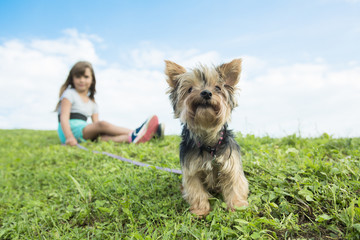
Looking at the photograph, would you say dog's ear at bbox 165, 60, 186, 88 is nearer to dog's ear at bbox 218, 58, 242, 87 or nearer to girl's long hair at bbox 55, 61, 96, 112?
dog's ear at bbox 218, 58, 242, 87

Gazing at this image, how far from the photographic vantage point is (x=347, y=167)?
3.55 meters

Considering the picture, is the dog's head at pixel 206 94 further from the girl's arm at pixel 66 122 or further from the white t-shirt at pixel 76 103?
the white t-shirt at pixel 76 103

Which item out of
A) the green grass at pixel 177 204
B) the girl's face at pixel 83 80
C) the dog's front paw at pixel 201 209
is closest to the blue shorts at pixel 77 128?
the girl's face at pixel 83 80

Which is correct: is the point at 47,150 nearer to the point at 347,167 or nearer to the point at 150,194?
the point at 150,194

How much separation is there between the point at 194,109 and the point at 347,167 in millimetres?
2298

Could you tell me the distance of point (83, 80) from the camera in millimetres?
10055

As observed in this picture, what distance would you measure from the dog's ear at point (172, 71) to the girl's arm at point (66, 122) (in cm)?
616

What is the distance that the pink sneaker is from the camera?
7.97 meters

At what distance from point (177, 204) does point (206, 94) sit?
1.60 metres

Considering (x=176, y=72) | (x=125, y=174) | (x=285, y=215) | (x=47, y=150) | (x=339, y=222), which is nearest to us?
(x=339, y=222)

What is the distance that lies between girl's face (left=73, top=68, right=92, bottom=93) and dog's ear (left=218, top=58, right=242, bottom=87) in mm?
7937

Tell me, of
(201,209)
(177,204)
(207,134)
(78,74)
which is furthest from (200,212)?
(78,74)

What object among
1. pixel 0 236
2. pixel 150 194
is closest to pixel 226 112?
pixel 150 194

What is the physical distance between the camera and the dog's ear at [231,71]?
342 centimetres
